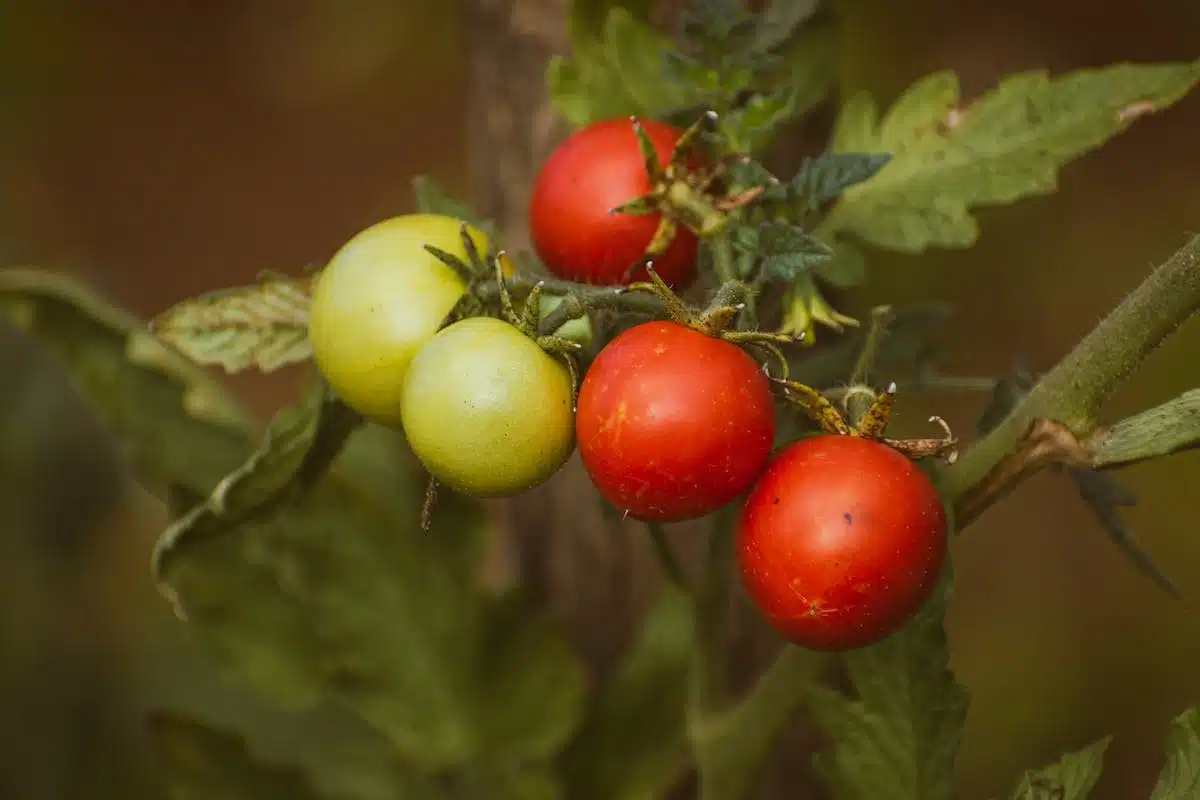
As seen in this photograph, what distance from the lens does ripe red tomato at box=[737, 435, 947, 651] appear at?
1.63ft

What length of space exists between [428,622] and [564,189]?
1.29ft

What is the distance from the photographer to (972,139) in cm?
65

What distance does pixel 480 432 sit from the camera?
1.65 feet

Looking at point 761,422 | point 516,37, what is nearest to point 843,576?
point 761,422

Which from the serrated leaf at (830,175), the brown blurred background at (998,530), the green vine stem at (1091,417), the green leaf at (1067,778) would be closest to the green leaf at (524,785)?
the green vine stem at (1091,417)

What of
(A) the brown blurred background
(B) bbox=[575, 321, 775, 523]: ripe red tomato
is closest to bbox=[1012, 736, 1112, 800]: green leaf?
(B) bbox=[575, 321, 775, 523]: ripe red tomato

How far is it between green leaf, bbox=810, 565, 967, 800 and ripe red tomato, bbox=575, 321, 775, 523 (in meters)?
0.16

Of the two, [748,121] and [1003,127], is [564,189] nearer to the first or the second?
[748,121]

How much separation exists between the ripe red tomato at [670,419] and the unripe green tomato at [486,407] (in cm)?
2

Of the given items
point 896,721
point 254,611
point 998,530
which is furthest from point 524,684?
point 998,530

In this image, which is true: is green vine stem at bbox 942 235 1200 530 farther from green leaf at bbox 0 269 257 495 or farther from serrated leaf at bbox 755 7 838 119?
green leaf at bbox 0 269 257 495

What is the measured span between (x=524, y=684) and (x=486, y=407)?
439 mm

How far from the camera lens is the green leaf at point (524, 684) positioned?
872 mm

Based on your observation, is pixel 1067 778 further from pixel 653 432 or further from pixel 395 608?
pixel 395 608
